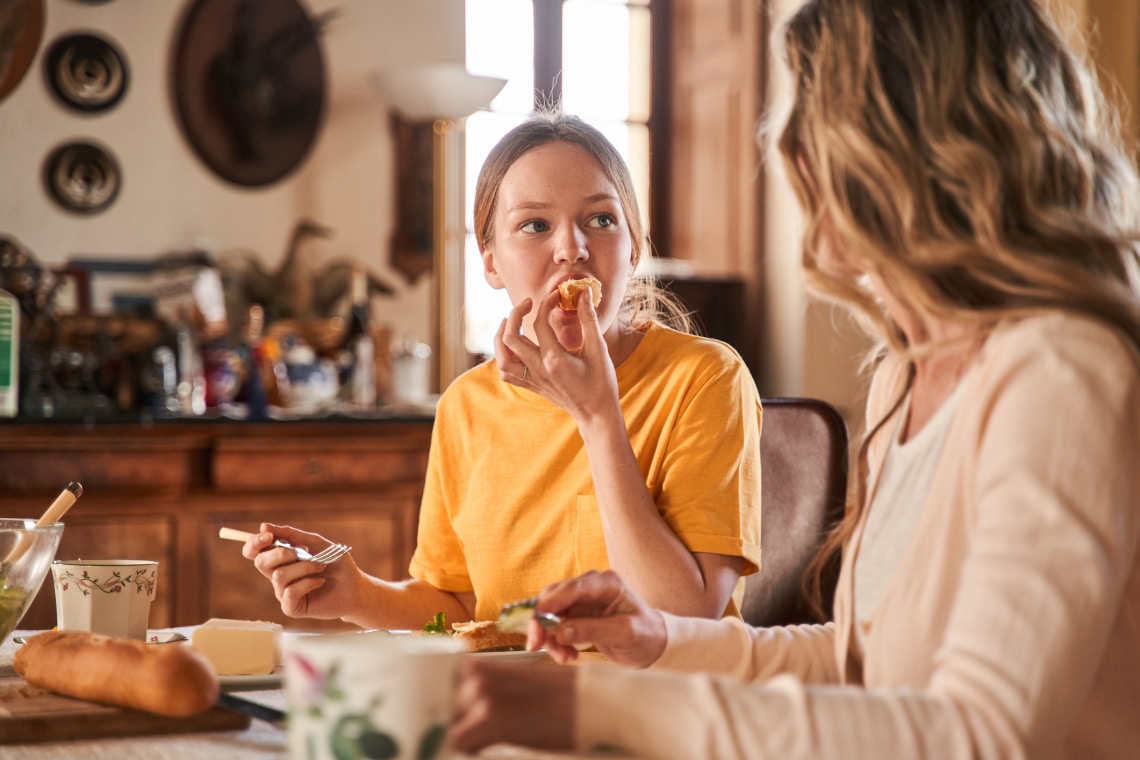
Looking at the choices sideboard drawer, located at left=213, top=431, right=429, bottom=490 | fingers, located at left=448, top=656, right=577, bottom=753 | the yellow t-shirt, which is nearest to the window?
sideboard drawer, located at left=213, top=431, right=429, bottom=490

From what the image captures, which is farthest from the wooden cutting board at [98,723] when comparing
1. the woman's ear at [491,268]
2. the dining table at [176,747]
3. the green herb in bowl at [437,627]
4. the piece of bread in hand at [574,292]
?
the woman's ear at [491,268]

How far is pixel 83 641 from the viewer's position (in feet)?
3.16

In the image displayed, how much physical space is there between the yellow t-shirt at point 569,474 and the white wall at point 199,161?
7.22 ft

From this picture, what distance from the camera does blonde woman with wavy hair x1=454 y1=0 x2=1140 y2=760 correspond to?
2.32 ft

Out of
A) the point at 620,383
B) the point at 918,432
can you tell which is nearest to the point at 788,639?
the point at 918,432

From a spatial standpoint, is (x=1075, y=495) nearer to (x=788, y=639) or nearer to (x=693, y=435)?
(x=788, y=639)

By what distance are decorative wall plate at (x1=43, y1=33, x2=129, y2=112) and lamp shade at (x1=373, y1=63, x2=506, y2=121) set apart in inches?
29.0

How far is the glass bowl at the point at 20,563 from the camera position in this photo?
1056mm

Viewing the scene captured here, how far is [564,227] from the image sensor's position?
4.91ft

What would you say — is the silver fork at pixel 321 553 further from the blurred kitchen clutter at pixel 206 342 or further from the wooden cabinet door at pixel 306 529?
the blurred kitchen clutter at pixel 206 342

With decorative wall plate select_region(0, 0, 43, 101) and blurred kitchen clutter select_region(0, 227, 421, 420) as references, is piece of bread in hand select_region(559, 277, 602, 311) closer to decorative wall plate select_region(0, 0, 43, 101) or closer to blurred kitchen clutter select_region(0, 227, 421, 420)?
blurred kitchen clutter select_region(0, 227, 421, 420)

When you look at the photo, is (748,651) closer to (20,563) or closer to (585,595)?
(585,595)

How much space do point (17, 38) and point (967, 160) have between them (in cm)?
320

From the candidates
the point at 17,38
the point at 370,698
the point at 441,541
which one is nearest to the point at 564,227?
the point at 441,541
